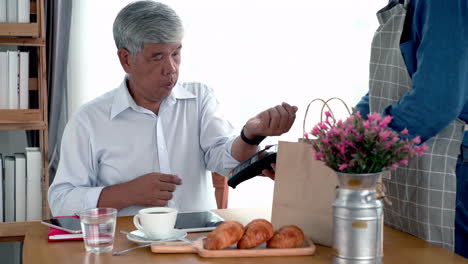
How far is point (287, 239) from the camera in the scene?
4.45 ft

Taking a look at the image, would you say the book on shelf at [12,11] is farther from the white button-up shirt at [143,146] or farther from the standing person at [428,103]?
the standing person at [428,103]

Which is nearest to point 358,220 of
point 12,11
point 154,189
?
point 154,189

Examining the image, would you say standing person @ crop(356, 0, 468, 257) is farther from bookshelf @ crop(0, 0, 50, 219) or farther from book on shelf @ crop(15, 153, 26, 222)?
book on shelf @ crop(15, 153, 26, 222)

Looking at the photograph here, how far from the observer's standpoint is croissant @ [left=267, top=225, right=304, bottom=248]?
1353 millimetres

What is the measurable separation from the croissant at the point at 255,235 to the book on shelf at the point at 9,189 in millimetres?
2009

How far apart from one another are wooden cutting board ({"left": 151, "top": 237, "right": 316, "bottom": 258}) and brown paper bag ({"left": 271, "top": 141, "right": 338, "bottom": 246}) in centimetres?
8

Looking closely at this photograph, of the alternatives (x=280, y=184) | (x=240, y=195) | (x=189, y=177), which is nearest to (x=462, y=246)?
(x=280, y=184)

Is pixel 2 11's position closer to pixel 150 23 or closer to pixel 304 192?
pixel 150 23

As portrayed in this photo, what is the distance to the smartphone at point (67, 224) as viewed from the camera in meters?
1.52

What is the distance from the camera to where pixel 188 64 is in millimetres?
3547

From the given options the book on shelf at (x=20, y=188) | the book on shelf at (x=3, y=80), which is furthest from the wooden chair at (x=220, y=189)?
the book on shelf at (x=3, y=80)

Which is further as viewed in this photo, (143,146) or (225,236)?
(143,146)

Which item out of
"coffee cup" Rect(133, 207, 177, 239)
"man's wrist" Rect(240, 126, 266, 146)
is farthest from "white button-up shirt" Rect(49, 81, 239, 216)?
"coffee cup" Rect(133, 207, 177, 239)

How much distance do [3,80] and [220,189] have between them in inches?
48.0
